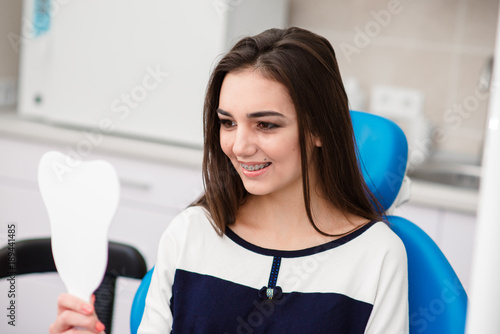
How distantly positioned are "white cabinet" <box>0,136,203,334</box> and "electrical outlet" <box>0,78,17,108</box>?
0.28 metres

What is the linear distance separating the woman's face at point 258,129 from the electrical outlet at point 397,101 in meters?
1.47

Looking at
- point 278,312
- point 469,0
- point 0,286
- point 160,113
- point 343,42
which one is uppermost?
point 469,0

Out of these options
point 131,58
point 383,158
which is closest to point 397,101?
point 131,58

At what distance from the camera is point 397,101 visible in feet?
8.16

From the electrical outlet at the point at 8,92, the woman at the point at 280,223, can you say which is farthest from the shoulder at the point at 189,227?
the electrical outlet at the point at 8,92

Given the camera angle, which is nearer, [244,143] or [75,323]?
[75,323]

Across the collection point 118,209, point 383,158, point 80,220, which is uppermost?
point 383,158

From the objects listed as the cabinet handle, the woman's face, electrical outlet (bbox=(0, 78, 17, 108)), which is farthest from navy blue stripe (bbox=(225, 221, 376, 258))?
electrical outlet (bbox=(0, 78, 17, 108))

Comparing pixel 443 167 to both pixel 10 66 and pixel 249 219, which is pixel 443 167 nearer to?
pixel 249 219

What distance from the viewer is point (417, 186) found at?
2.05m

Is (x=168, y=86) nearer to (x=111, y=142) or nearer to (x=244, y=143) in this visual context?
(x=111, y=142)

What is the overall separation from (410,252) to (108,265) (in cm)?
63

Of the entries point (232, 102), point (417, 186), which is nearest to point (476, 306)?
point (232, 102)

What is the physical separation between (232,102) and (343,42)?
1.58 metres
